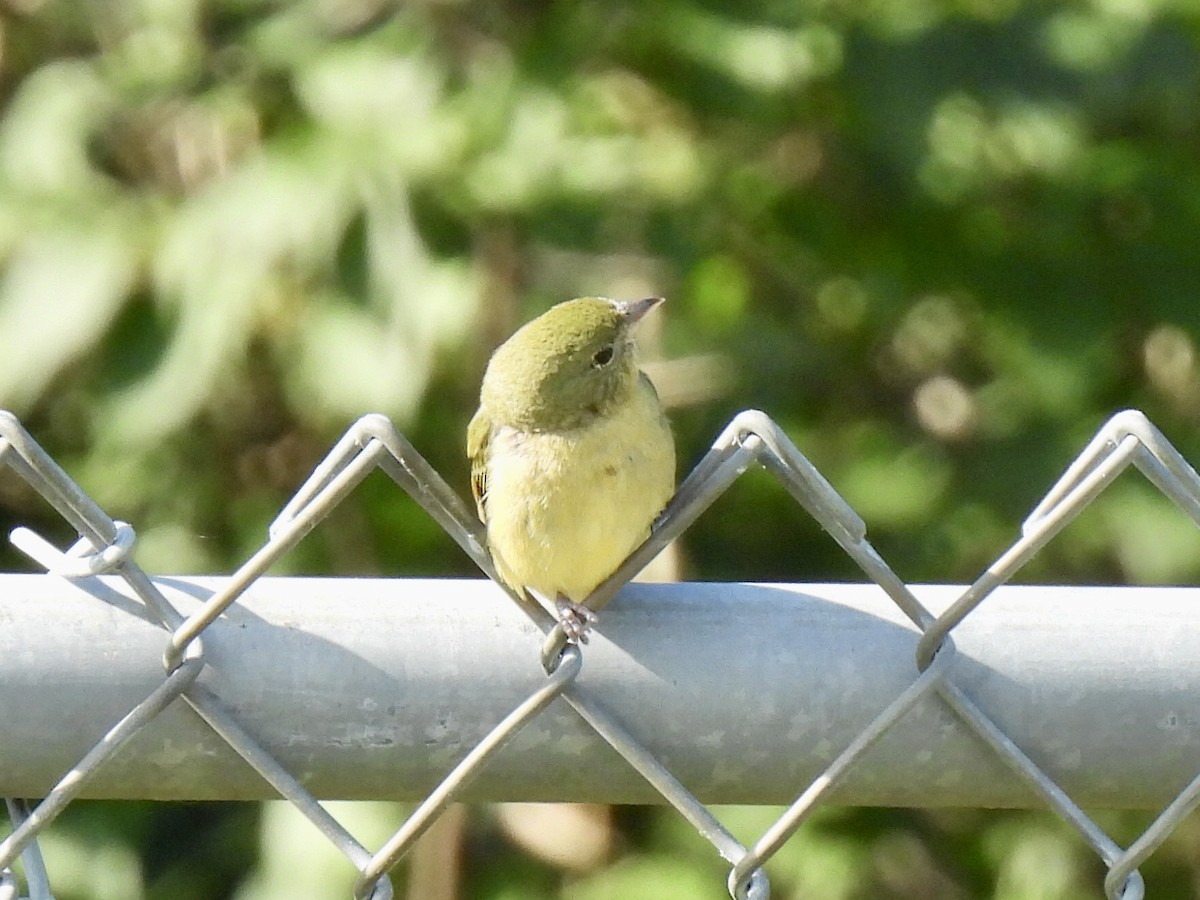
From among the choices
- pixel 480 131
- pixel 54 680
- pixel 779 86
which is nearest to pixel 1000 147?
pixel 779 86

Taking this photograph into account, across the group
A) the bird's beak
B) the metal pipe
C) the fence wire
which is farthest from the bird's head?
the metal pipe

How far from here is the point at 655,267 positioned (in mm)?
5180

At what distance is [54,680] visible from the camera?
168 centimetres

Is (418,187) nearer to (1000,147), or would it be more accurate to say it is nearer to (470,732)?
(1000,147)

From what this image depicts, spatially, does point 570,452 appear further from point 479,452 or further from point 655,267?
point 655,267

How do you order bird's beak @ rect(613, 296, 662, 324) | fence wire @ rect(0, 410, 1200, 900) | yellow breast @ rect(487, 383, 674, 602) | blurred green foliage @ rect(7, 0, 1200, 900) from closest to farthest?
fence wire @ rect(0, 410, 1200, 900) < yellow breast @ rect(487, 383, 674, 602) < bird's beak @ rect(613, 296, 662, 324) < blurred green foliage @ rect(7, 0, 1200, 900)

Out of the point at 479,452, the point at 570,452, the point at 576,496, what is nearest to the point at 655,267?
the point at 479,452

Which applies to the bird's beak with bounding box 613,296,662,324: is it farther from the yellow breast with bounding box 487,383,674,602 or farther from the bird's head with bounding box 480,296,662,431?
the yellow breast with bounding box 487,383,674,602

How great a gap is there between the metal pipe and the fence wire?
0.02 metres

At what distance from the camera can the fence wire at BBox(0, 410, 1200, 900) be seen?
67.6 inches

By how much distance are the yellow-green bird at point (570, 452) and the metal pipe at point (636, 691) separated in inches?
6.0

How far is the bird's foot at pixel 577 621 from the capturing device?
1781 millimetres

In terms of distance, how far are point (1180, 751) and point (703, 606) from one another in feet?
1.81

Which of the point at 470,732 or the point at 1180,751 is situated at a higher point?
the point at 470,732
